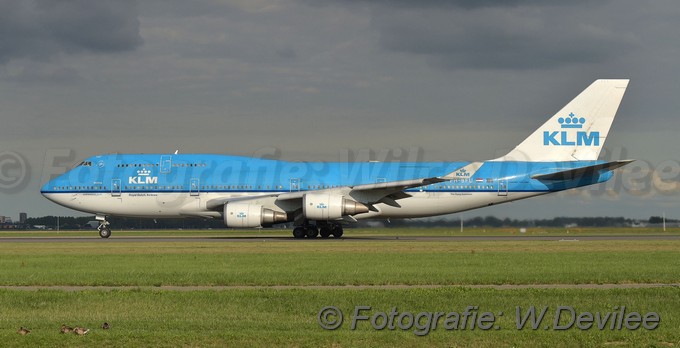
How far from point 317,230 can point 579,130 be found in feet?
Answer: 56.7

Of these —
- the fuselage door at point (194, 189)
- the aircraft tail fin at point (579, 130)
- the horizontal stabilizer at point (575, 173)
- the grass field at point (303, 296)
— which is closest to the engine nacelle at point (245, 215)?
the fuselage door at point (194, 189)

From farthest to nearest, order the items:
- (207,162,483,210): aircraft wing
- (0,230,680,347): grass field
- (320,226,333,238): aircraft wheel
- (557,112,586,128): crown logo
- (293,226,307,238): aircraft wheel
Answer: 1. (557,112,586,128): crown logo
2. (320,226,333,238): aircraft wheel
3. (293,226,307,238): aircraft wheel
4. (207,162,483,210): aircraft wing
5. (0,230,680,347): grass field

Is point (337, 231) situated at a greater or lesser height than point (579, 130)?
lesser

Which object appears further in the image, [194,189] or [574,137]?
[574,137]

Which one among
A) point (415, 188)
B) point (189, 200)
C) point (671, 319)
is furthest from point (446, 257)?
point (189, 200)

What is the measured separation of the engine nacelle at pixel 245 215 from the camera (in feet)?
150

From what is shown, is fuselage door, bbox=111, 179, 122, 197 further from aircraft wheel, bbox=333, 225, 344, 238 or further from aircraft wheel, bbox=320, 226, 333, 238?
aircraft wheel, bbox=333, 225, 344, 238

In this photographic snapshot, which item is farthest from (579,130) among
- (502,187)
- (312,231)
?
(312,231)

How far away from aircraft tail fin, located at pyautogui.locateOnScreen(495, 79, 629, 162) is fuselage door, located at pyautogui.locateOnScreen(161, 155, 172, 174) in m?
20.0

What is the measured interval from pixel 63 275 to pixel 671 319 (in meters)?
15.9

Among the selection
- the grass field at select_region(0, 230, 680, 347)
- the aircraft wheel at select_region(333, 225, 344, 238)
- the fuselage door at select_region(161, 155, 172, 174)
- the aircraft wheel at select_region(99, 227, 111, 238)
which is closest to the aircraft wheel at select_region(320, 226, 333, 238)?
the aircraft wheel at select_region(333, 225, 344, 238)

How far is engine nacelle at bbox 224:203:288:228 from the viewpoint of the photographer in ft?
150

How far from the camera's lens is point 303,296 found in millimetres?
17859

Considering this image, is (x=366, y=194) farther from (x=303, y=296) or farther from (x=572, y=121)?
(x=303, y=296)
